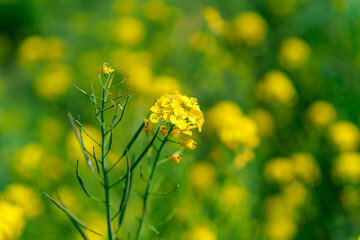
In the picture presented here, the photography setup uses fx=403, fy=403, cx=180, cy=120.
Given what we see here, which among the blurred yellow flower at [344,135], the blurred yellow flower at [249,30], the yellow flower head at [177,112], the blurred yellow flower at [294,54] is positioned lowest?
the yellow flower head at [177,112]

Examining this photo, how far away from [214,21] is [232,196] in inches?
64.7

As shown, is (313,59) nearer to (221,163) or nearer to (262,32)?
(262,32)

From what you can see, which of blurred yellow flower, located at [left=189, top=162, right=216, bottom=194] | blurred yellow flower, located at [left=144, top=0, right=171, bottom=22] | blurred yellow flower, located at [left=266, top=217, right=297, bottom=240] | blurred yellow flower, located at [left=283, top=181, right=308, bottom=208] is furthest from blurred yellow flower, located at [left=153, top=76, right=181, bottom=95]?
blurred yellow flower, located at [left=144, top=0, right=171, bottom=22]

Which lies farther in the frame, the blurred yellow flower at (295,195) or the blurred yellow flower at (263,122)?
the blurred yellow flower at (263,122)

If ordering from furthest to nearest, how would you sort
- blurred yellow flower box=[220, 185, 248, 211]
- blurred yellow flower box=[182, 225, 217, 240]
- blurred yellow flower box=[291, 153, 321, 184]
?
blurred yellow flower box=[291, 153, 321, 184]
blurred yellow flower box=[220, 185, 248, 211]
blurred yellow flower box=[182, 225, 217, 240]

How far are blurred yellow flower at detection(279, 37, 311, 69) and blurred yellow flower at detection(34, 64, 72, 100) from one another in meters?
2.13

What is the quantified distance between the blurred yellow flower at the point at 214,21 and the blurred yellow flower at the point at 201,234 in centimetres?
170

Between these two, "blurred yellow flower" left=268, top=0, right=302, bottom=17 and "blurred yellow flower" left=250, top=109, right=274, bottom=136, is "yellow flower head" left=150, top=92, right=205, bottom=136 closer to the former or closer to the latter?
"blurred yellow flower" left=250, top=109, right=274, bottom=136

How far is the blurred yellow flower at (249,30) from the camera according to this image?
157 inches

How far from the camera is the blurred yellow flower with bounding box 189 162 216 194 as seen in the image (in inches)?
117

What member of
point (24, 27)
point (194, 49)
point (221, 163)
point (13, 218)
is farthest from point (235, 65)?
point (24, 27)

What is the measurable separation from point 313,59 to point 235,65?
0.73m

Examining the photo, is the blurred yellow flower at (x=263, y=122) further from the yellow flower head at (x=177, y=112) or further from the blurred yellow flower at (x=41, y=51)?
the blurred yellow flower at (x=41, y=51)

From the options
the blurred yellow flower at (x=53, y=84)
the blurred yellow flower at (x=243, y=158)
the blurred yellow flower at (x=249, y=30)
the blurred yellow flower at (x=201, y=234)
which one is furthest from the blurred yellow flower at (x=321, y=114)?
the blurred yellow flower at (x=53, y=84)
